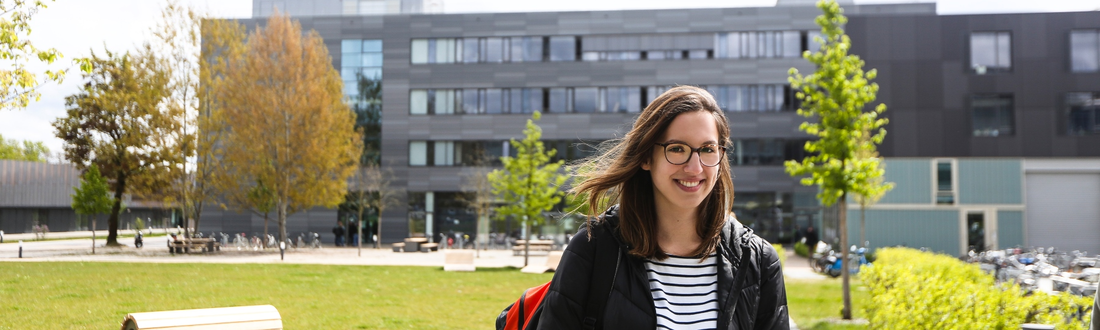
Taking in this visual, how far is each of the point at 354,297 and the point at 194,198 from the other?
2692cm

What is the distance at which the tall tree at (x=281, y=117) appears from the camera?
4025 centimetres

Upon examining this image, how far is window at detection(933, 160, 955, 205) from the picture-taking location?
39.0m

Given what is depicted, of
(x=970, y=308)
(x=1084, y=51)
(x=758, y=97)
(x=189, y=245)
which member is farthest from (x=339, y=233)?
(x=970, y=308)

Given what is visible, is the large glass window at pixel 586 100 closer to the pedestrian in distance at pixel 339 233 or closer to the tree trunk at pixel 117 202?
the pedestrian in distance at pixel 339 233

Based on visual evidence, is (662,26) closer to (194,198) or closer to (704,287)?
(194,198)

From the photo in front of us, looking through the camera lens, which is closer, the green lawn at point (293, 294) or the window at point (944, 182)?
the green lawn at point (293, 294)

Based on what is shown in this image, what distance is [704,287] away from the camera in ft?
8.28

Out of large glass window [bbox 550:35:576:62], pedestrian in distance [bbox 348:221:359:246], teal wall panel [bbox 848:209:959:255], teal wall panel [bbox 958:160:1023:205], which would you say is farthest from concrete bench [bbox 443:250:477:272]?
teal wall panel [bbox 958:160:1023:205]

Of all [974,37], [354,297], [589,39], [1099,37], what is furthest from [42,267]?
[1099,37]

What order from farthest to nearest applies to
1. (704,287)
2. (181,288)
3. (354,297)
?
(181,288) < (354,297) < (704,287)

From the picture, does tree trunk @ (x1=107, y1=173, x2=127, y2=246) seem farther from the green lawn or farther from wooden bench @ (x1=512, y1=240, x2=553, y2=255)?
wooden bench @ (x1=512, y1=240, x2=553, y2=255)

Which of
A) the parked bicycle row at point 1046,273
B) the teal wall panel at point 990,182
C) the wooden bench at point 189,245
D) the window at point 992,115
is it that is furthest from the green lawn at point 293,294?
the window at point 992,115

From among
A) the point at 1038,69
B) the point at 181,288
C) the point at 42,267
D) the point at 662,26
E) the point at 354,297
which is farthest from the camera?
the point at 662,26

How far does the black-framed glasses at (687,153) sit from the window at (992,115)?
43171mm
